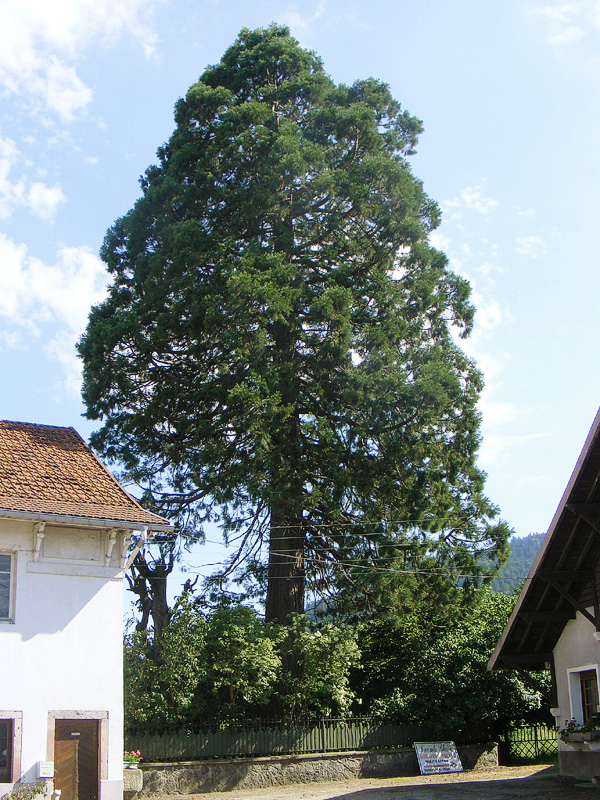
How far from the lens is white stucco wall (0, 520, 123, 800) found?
16031 mm

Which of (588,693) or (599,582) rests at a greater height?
(599,582)

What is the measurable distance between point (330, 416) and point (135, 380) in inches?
250

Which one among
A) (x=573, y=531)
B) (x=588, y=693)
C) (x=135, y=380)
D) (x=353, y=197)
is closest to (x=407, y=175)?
(x=353, y=197)

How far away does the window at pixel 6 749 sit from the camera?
15.5 meters

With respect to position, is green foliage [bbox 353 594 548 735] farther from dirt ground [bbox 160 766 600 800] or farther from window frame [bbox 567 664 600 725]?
window frame [bbox 567 664 600 725]

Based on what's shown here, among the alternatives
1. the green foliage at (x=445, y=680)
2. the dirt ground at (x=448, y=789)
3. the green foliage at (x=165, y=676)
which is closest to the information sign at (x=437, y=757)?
the dirt ground at (x=448, y=789)

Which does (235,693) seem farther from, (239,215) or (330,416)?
(239,215)

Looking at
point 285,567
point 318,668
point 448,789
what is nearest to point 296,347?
point 285,567

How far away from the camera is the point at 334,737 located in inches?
916

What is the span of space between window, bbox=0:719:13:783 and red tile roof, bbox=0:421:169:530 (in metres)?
3.81

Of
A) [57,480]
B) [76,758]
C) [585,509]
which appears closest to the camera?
[76,758]

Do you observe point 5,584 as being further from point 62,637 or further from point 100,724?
point 100,724

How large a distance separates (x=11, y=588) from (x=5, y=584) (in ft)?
0.48

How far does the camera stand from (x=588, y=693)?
19203mm
